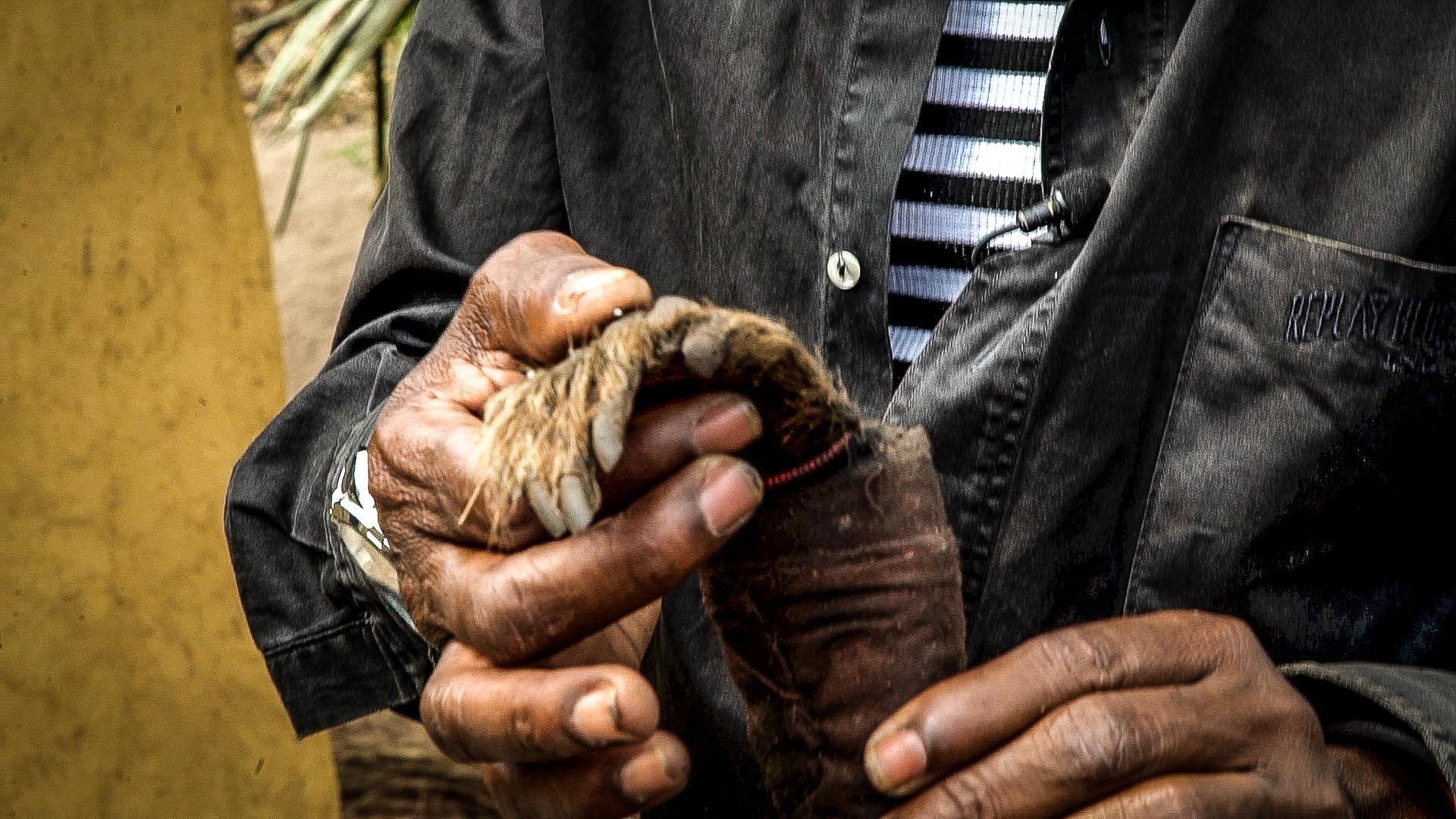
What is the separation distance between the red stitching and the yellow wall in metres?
1.40

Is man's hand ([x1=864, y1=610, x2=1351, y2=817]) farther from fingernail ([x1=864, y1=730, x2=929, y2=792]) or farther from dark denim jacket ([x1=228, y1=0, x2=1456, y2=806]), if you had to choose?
dark denim jacket ([x1=228, y1=0, x2=1456, y2=806])

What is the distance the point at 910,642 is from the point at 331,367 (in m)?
0.78

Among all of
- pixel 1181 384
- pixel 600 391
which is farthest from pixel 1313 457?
pixel 600 391

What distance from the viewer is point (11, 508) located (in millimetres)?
1851

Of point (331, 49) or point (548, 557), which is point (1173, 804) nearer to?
point (548, 557)

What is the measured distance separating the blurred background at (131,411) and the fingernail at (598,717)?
55.2 inches

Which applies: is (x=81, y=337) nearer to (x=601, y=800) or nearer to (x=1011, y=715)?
(x=601, y=800)

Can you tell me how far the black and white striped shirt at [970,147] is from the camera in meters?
1.24

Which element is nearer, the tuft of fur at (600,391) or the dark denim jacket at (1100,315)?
the tuft of fur at (600,391)

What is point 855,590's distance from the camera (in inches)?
39.1

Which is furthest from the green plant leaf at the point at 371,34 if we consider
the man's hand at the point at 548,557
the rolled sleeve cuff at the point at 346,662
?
the man's hand at the point at 548,557

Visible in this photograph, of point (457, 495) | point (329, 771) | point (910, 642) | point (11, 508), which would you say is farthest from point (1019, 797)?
point (329, 771)

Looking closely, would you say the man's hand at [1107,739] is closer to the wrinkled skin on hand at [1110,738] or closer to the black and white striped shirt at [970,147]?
the wrinkled skin on hand at [1110,738]

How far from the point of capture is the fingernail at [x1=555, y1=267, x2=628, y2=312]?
35.1 inches
